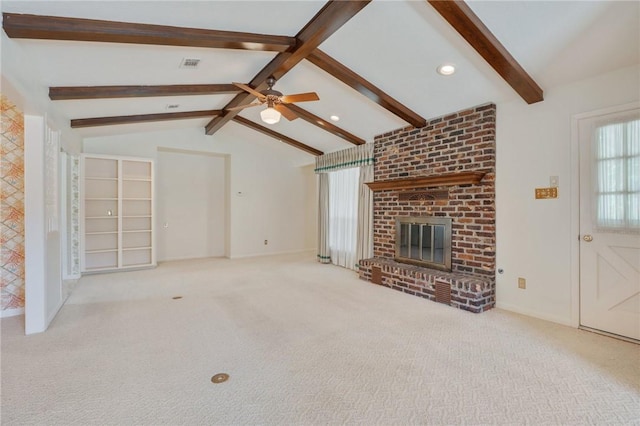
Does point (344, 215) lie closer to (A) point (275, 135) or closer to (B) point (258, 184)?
(A) point (275, 135)

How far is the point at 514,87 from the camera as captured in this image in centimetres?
317

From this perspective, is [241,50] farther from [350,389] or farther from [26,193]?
[350,389]

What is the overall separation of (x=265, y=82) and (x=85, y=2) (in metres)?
1.92

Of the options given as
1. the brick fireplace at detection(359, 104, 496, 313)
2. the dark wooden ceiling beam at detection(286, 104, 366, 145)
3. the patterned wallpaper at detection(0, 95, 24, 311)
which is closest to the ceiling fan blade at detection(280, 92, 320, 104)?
the dark wooden ceiling beam at detection(286, 104, 366, 145)

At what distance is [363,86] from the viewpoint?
3.72 metres

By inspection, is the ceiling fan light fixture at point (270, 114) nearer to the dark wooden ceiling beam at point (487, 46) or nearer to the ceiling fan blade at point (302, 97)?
the ceiling fan blade at point (302, 97)

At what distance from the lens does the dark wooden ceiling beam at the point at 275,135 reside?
236 inches

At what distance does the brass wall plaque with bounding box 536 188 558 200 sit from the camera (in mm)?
3234

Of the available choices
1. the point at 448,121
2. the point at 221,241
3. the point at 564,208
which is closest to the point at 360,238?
the point at 448,121

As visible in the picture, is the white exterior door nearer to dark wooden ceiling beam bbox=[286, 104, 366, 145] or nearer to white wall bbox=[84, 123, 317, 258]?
dark wooden ceiling beam bbox=[286, 104, 366, 145]

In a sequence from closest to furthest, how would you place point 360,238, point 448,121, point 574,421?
1. point 574,421
2. point 448,121
3. point 360,238

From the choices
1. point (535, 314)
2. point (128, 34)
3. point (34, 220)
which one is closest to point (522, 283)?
point (535, 314)

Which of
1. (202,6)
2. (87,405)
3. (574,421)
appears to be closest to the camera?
(574,421)

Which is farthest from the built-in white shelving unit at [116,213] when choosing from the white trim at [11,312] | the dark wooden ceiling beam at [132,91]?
the dark wooden ceiling beam at [132,91]
